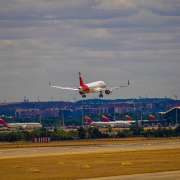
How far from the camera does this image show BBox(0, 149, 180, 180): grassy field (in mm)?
88938

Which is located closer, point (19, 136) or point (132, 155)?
point (132, 155)

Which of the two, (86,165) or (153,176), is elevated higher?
(86,165)

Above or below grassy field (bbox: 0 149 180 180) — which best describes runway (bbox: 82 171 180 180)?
below

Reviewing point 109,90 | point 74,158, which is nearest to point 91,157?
point 74,158

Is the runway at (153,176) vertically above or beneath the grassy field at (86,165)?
beneath

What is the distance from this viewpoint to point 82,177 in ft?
281

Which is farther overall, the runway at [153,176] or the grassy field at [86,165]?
the grassy field at [86,165]

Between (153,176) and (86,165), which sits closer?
(153,176)

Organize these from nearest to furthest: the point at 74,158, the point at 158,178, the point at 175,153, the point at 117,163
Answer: the point at 158,178
the point at 117,163
the point at 74,158
the point at 175,153

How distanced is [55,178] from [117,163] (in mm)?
19473

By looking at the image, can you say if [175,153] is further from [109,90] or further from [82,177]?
[109,90]

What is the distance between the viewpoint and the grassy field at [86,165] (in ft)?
292

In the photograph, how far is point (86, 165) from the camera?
99.1m

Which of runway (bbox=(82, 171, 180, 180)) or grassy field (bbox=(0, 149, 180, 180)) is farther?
grassy field (bbox=(0, 149, 180, 180))
